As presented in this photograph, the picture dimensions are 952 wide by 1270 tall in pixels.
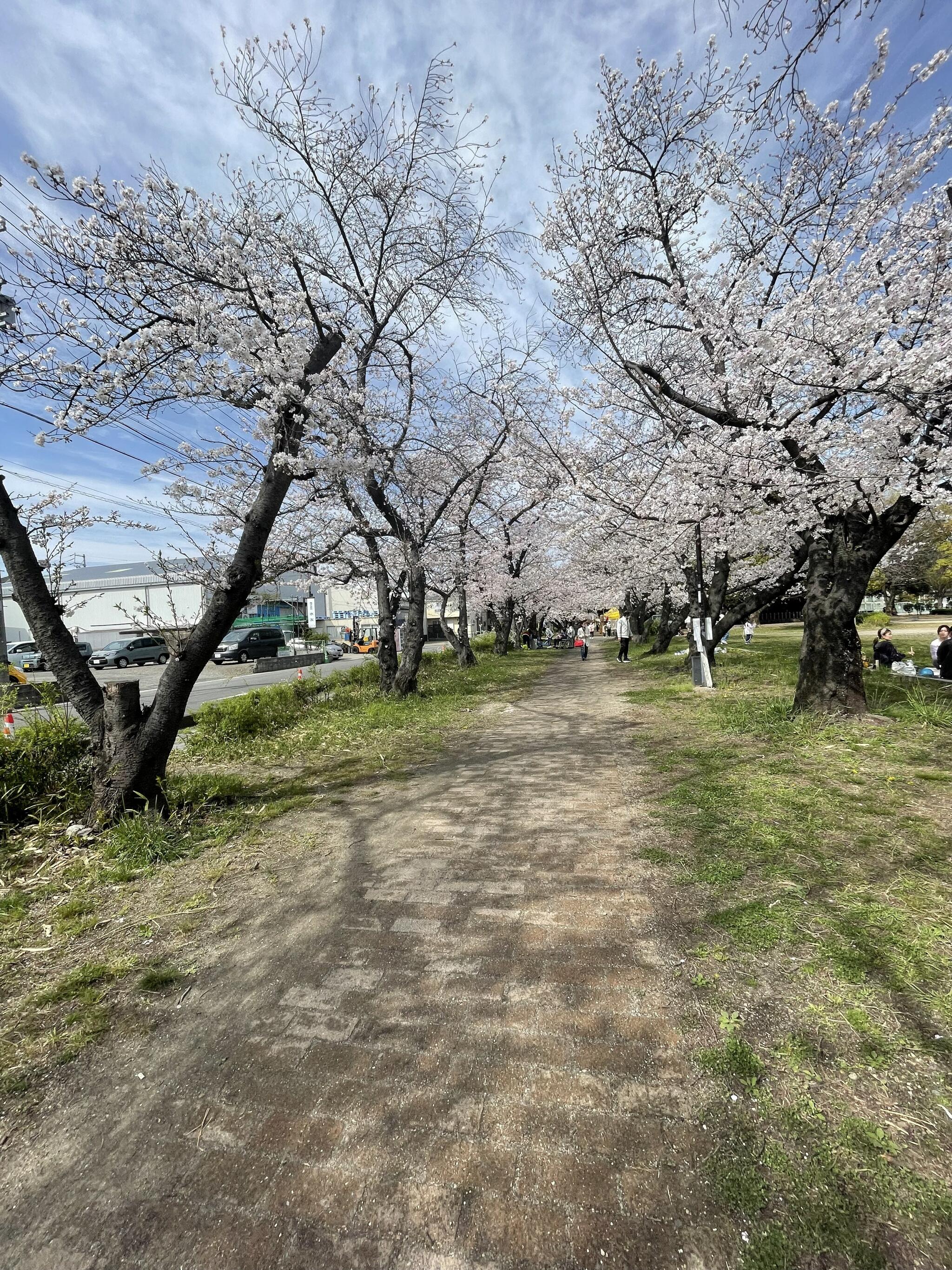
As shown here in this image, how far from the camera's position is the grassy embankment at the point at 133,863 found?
2.30 metres

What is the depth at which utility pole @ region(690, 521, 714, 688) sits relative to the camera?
10523mm

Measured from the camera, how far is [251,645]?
88.8ft

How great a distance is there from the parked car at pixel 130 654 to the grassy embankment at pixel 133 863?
2055 cm

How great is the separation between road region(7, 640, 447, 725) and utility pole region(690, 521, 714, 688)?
8343mm

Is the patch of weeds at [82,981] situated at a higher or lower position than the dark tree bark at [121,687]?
A: lower

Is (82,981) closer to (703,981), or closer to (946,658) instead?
(703,981)

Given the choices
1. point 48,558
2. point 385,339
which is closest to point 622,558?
point 385,339

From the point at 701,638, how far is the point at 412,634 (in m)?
5.83

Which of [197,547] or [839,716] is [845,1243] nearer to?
[839,716]

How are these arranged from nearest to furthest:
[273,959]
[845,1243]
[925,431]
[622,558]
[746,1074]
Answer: [845,1243], [746,1074], [273,959], [925,431], [622,558]

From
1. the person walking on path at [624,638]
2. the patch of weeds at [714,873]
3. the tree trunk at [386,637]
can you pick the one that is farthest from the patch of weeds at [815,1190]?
the person walking on path at [624,638]

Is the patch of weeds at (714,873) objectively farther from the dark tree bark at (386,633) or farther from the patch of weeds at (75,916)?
the dark tree bark at (386,633)

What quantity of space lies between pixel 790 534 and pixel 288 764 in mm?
10142

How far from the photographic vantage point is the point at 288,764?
625cm
